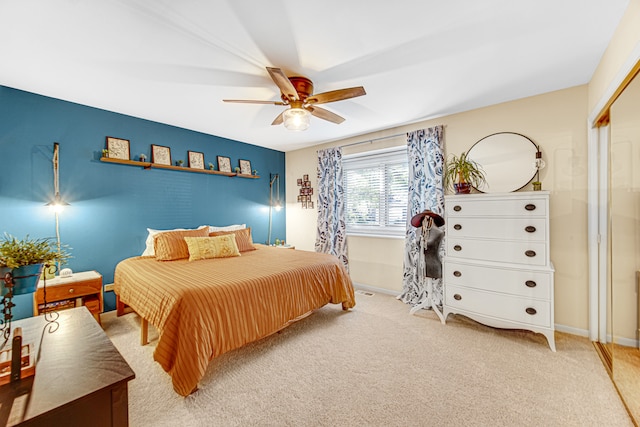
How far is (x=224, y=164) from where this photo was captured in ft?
14.4

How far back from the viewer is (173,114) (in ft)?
11.1

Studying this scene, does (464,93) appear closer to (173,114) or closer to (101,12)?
(101,12)

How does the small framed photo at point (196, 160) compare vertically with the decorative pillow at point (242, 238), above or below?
above

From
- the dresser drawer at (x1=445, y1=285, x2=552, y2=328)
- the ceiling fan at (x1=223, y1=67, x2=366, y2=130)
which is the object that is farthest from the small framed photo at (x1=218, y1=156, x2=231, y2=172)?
the dresser drawer at (x1=445, y1=285, x2=552, y2=328)

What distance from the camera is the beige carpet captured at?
1664mm

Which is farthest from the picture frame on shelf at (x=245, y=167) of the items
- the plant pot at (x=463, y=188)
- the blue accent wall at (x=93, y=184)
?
the plant pot at (x=463, y=188)

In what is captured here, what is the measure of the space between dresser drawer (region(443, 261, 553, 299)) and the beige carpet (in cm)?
48

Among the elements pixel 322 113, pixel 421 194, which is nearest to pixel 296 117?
pixel 322 113

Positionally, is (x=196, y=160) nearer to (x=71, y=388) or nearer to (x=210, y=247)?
(x=210, y=247)

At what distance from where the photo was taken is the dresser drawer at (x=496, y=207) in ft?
8.09

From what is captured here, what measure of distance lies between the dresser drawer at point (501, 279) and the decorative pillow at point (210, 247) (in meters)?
2.54

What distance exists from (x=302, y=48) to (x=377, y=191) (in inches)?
105

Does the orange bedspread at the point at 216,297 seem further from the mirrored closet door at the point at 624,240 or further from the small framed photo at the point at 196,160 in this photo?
the mirrored closet door at the point at 624,240

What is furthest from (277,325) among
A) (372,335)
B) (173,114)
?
(173,114)
